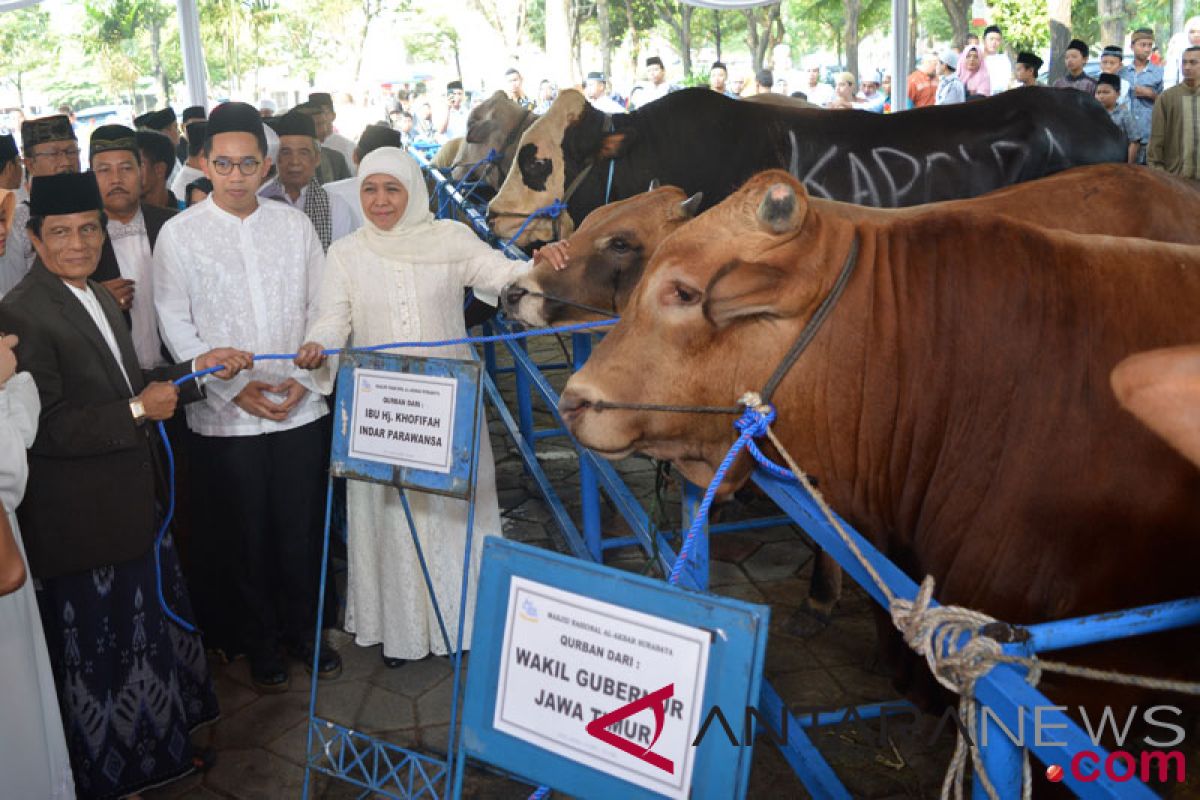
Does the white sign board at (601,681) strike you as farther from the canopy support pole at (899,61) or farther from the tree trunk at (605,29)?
the tree trunk at (605,29)

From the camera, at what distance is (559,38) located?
21.6m

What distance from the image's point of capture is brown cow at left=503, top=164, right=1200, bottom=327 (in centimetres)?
321

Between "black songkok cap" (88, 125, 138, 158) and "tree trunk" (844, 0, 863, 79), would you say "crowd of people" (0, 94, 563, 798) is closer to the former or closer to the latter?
"black songkok cap" (88, 125, 138, 158)

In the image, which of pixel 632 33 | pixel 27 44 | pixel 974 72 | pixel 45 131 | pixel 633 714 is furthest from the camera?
pixel 27 44

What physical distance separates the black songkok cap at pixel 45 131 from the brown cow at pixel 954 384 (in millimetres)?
3646

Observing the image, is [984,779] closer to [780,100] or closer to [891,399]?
[891,399]

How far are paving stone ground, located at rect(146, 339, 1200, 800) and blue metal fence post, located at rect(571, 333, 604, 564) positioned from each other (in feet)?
1.30

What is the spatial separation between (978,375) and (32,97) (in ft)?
206

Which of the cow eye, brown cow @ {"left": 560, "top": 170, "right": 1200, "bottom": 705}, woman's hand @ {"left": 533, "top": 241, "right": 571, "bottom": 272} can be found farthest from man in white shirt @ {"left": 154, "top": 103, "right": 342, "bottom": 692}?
the cow eye

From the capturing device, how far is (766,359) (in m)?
2.20

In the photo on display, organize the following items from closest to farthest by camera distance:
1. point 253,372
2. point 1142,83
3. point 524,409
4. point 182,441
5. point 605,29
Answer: point 253,372, point 182,441, point 524,409, point 1142,83, point 605,29

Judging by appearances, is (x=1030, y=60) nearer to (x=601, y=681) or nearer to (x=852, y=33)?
(x=601, y=681)

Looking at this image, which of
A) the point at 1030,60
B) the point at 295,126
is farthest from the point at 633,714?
the point at 1030,60

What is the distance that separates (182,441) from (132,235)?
896 millimetres
